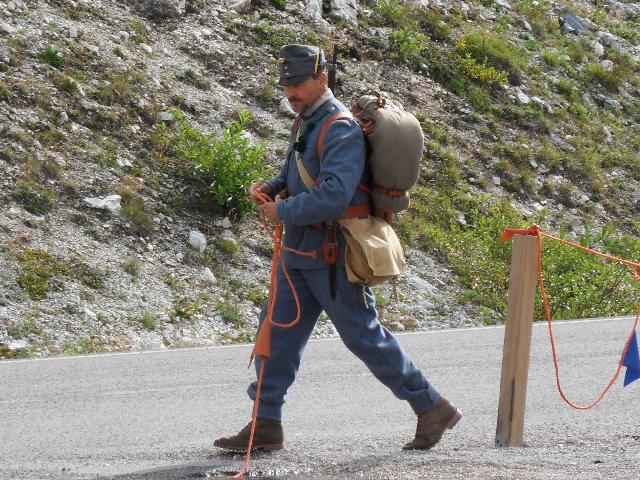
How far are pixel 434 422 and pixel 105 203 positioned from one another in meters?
6.98

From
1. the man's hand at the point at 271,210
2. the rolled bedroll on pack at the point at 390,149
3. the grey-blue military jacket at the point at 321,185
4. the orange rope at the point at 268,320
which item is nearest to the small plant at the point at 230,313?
the orange rope at the point at 268,320

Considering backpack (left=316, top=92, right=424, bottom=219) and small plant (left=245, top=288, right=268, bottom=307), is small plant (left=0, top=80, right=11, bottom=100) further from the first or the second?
backpack (left=316, top=92, right=424, bottom=219)

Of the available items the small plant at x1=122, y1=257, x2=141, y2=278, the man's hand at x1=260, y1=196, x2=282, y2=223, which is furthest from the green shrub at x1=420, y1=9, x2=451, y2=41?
the man's hand at x1=260, y1=196, x2=282, y2=223

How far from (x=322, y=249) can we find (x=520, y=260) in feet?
3.43

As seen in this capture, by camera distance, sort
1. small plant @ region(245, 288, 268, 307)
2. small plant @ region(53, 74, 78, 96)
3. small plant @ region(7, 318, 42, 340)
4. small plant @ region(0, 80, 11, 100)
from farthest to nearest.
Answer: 1. small plant @ region(53, 74, 78, 96)
2. small plant @ region(0, 80, 11, 100)
3. small plant @ region(245, 288, 268, 307)
4. small plant @ region(7, 318, 42, 340)

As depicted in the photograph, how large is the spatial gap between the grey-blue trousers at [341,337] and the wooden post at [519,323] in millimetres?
399

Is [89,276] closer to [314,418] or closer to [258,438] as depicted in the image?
[314,418]

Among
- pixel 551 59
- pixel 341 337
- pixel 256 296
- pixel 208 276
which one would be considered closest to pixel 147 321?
pixel 208 276

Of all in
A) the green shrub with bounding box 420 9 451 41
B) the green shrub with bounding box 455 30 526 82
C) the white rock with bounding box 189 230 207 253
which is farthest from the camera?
the green shrub with bounding box 420 9 451 41

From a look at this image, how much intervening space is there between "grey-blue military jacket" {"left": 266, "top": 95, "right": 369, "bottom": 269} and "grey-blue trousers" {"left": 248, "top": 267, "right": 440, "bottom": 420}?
131 mm

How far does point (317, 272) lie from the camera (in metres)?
5.10

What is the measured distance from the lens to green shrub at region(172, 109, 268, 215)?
12.0 meters

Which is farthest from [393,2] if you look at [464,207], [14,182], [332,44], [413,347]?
[413,347]

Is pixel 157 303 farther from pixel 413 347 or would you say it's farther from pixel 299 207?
pixel 299 207
